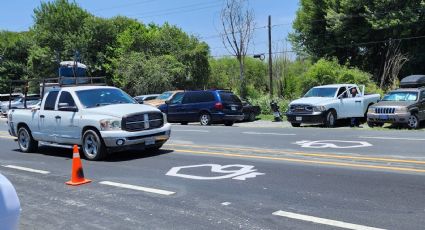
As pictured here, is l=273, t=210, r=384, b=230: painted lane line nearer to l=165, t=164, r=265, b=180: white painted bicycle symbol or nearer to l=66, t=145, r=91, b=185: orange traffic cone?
l=165, t=164, r=265, b=180: white painted bicycle symbol

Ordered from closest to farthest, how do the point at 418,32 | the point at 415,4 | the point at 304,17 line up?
the point at 415,4 → the point at 418,32 → the point at 304,17

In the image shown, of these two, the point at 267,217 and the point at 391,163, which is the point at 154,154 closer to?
the point at 391,163

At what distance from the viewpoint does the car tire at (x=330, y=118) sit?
816 inches

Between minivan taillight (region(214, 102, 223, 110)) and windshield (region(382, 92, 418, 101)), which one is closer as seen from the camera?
windshield (region(382, 92, 418, 101))

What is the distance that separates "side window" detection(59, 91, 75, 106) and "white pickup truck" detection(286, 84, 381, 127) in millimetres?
11463

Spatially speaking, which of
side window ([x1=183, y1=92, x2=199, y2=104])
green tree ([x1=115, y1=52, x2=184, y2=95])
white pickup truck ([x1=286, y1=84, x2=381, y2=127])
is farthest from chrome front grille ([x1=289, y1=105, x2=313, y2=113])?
green tree ([x1=115, y1=52, x2=184, y2=95])

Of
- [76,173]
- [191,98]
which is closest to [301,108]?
[191,98]

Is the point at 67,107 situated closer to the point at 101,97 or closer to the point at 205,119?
the point at 101,97

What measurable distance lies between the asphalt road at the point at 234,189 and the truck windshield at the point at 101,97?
1.30 metres

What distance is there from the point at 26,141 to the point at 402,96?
14297mm

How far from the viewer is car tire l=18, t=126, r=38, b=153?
13.4 meters

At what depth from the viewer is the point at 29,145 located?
529 inches

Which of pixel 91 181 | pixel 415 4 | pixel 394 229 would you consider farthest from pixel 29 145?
pixel 415 4

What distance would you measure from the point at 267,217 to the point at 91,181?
155 inches
